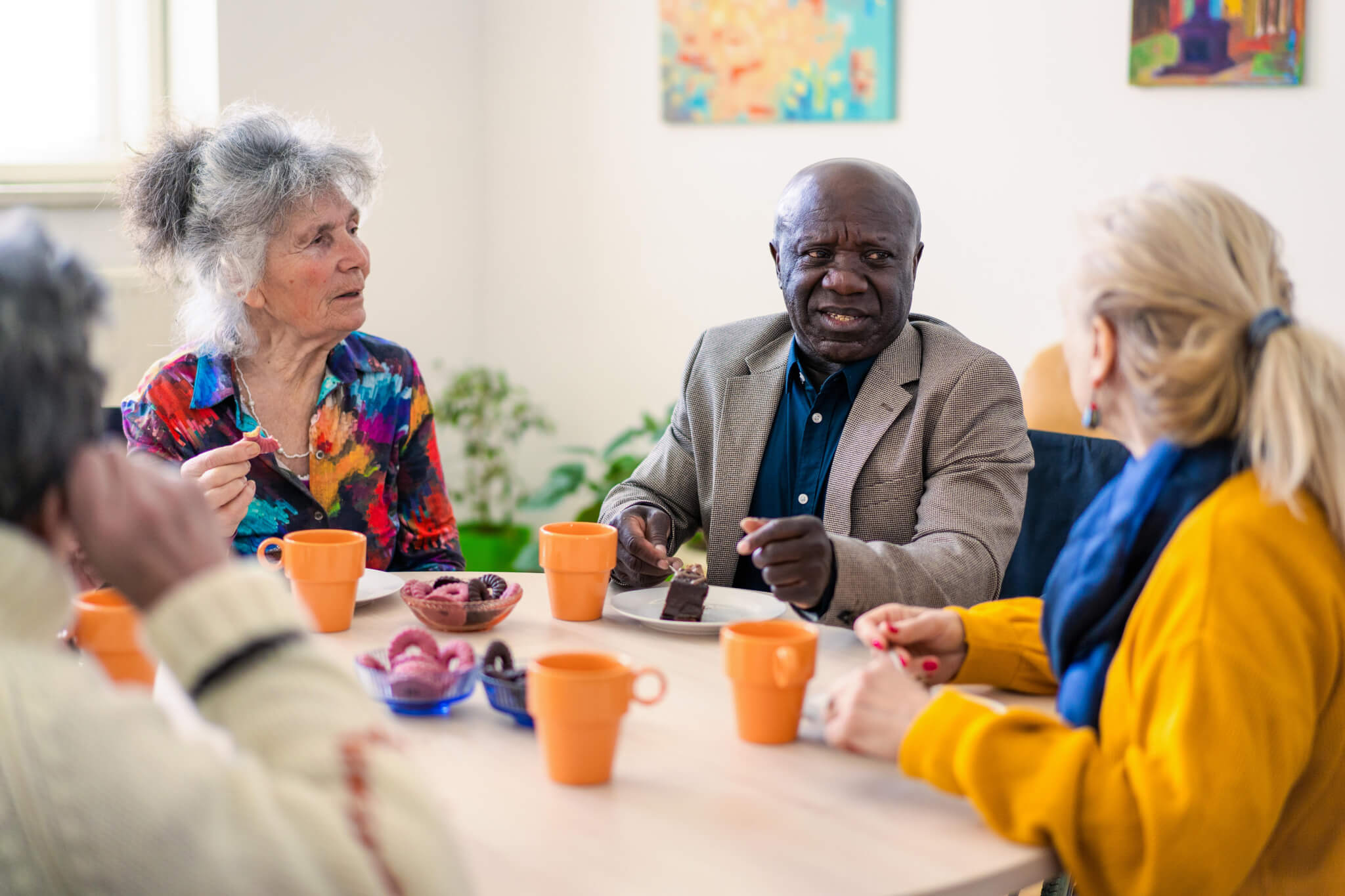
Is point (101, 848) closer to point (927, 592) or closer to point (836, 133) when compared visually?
point (927, 592)

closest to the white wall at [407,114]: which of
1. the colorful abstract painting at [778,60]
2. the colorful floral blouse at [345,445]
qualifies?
the colorful abstract painting at [778,60]

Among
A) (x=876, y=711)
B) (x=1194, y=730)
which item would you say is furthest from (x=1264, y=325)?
(x=876, y=711)

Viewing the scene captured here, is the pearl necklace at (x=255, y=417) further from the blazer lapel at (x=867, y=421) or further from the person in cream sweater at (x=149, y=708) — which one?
the person in cream sweater at (x=149, y=708)

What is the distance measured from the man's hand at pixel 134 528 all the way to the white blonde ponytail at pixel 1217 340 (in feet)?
2.51

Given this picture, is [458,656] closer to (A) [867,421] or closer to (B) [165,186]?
(A) [867,421]

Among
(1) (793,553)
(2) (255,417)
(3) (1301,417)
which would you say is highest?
(3) (1301,417)

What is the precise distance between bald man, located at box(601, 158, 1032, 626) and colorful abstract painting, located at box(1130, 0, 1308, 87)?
129 cm

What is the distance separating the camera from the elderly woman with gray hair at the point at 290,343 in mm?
2055

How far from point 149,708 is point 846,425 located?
1390 mm

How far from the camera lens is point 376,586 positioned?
65.0 inches

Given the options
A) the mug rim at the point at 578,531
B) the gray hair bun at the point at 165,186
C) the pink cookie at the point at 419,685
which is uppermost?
the gray hair bun at the point at 165,186

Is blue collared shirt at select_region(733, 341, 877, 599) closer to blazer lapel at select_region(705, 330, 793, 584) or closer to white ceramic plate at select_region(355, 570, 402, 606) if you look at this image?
blazer lapel at select_region(705, 330, 793, 584)

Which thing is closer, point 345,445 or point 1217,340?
point 1217,340

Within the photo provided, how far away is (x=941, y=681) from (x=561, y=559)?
1.61ft
